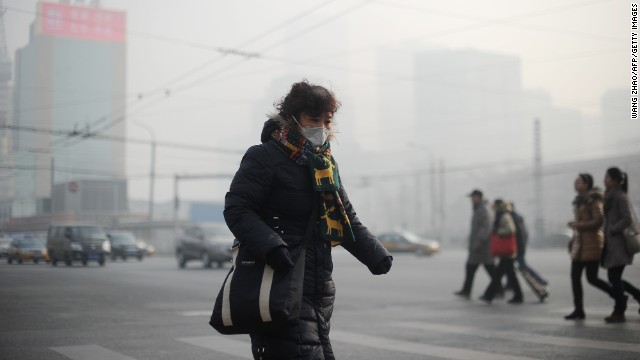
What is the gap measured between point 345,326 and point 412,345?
6.25 feet

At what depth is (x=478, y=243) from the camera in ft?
44.4

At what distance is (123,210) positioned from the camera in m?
47.1

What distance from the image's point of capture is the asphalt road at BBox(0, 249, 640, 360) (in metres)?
7.44

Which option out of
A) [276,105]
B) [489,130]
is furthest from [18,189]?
[489,130]

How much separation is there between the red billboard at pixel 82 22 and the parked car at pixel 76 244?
547cm

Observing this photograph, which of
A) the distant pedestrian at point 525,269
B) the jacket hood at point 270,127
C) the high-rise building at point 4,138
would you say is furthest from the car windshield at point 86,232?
the jacket hood at point 270,127

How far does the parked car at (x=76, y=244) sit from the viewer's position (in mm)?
23938

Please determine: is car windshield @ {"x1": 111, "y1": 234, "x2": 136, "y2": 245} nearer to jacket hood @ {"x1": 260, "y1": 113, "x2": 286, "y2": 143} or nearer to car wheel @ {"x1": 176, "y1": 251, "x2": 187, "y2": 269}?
car wheel @ {"x1": 176, "y1": 251, "x2": 187, "y2": 269}

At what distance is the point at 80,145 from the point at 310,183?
27.6 metres

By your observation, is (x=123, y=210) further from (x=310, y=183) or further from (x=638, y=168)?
(x=310, y=183)

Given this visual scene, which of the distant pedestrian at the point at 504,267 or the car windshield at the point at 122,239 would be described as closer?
the distant pedestrian at the point at 504,267

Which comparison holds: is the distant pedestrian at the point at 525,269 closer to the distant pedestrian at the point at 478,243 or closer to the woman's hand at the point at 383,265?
the distant pedestrian at the point at 478,243

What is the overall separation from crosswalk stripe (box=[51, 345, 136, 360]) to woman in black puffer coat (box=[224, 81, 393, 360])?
3726 mm

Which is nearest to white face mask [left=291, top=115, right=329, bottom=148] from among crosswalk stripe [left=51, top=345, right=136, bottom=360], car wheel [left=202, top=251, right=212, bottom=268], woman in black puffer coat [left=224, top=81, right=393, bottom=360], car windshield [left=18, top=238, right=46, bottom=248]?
woman in black puffer coat [left=224, top=81, right=393, bottom=360]
